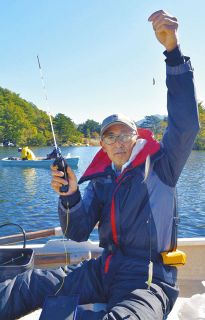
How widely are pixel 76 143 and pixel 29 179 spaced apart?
83.3 m

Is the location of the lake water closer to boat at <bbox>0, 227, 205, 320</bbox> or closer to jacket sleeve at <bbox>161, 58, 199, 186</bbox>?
boat at <bbox>0, 227, 205, 320</bbox>

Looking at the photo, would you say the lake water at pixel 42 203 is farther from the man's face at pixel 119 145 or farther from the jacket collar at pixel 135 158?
the man's face at pixel 119 145

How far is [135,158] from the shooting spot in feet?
10.5

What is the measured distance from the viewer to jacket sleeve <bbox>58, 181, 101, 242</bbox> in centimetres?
328

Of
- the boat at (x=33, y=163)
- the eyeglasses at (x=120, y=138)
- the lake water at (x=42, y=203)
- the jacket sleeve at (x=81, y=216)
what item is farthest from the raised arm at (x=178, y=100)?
the boat at (x=33, y=163)

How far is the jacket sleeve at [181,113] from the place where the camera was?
2.89 m

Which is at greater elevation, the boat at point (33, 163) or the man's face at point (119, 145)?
the man's face at point (119, 145)

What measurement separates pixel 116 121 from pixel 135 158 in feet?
1.40

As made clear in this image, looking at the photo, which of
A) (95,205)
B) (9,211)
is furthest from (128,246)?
(9,211)

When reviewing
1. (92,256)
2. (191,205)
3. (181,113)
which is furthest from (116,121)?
(191,205)

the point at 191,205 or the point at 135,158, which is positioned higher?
the point at 135,158

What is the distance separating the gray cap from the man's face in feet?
0.12

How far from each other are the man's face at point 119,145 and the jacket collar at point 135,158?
0.15 metres

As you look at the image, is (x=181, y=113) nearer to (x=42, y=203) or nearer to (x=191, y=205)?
(x=191, y=205)
